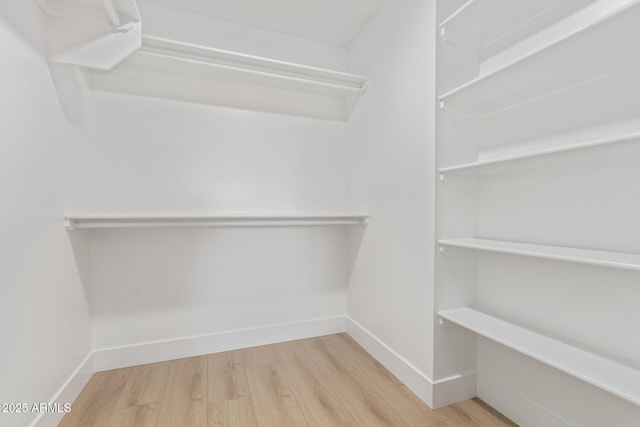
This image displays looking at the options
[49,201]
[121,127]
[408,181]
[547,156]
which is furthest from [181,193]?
[547,156]

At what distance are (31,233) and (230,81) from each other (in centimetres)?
139

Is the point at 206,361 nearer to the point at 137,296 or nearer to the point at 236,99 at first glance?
the point at 137,296

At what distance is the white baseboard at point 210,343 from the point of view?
5.76 ft

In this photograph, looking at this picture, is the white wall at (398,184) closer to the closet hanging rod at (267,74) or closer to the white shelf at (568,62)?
the closet hanging rod at (267,74)

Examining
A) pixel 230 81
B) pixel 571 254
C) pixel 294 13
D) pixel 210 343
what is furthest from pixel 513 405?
pixel 294 13

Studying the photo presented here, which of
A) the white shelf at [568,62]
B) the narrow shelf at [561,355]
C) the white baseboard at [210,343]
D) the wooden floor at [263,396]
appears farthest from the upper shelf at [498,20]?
the white baseboard at [210,343]

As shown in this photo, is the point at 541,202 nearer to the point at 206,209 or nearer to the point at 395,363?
the point at 395,363

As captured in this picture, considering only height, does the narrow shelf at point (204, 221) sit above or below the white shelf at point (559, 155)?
below

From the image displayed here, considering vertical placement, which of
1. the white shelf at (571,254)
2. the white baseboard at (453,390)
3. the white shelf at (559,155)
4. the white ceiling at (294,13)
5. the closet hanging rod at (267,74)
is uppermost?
the white ceiling at (294,13)

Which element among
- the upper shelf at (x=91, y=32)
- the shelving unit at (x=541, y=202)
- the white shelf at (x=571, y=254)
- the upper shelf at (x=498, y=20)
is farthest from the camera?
the upper shelf at (x=91, y=32)

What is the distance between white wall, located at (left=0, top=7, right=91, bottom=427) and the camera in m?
1.00

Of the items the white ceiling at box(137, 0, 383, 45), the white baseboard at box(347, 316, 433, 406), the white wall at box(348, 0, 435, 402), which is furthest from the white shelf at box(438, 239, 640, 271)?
the white ceiling at box(137, 0, 383, 45)

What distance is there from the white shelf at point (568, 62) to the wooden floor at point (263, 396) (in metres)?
1.50

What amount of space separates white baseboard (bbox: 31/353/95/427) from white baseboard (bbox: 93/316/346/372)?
103 mm
